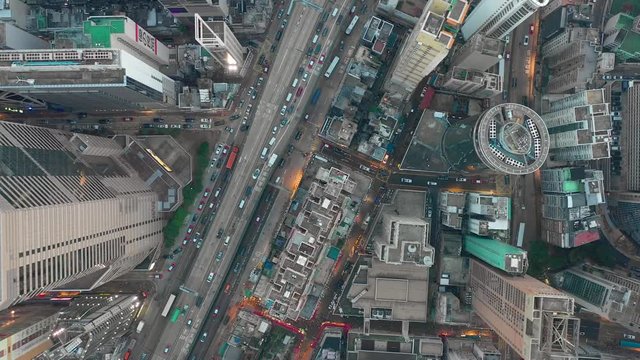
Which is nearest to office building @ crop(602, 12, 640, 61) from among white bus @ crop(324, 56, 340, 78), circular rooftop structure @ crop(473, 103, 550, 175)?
circular rooftop structure @ crop(473, 103, 550, 175)

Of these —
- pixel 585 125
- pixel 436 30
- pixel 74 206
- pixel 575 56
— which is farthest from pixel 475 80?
pixel 74 206

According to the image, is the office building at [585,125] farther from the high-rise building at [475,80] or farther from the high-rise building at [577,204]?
the high-rise building at [475,80]

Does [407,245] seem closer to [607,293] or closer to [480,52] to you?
[480,52]

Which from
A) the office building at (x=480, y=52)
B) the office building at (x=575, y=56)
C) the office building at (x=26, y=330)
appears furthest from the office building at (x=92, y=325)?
the office building at (x=575, y=56)

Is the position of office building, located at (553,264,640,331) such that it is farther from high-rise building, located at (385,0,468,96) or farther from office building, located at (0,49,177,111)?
office building, located at (0,49,177,111)

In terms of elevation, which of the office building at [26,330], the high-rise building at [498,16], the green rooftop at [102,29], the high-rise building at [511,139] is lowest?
the office building at [26,330]

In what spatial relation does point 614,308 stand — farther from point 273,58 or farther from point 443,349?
point 273,58

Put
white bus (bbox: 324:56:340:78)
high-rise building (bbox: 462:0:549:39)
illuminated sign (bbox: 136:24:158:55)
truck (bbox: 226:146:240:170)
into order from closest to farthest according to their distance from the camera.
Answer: high-rise building (bbox: 462:0:549:39) < illuminated sign (bbox: 136:24:158:55) < white bus (bbox: 324:56:340:78) < truck (bbox: 226:146:240:170)
